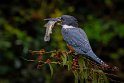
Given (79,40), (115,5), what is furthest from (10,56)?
(79,40)

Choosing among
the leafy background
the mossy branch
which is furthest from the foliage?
the leafy background

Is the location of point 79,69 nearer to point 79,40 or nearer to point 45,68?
point 79,40

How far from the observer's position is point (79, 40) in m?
2.96

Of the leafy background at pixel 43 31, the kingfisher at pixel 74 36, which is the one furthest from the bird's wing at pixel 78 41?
the leafy background at pixel 43 31

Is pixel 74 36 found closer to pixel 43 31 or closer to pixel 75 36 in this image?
pixel 75 36

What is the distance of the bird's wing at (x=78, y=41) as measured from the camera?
2898 mm

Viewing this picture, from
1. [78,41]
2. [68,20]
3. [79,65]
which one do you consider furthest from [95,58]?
[68,20]

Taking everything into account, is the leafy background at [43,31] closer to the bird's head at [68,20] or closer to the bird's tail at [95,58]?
the bird's head at [68,20]

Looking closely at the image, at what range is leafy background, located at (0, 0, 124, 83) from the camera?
5691 millimetres

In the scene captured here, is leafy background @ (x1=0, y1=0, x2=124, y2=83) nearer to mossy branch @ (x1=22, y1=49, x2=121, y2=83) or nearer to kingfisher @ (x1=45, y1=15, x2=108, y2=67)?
kingfisher @ (x1=45, y1=15, x2=108, y2=67)

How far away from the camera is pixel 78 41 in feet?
9.73

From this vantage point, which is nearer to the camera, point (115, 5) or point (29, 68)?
point (29, 68)

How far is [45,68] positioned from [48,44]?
30cm

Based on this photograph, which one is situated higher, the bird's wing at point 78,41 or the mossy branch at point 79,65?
the bird's wing at point 78,41
